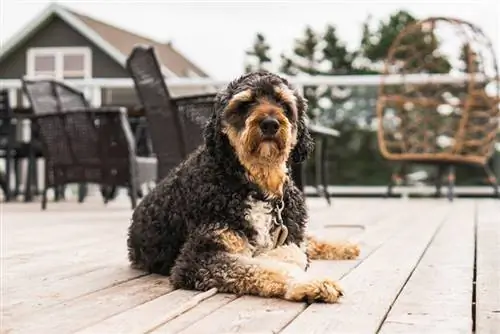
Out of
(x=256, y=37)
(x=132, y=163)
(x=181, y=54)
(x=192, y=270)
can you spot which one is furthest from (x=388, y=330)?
(x=181, y=54)

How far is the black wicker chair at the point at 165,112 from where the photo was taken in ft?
18.5

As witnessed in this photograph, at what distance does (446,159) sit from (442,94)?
117cm

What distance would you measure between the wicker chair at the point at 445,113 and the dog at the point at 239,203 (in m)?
5.68

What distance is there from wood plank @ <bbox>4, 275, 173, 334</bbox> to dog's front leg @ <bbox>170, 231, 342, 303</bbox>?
0.38 feet

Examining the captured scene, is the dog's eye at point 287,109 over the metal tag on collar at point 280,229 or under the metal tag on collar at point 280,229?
over

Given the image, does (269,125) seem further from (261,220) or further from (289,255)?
(289,255)

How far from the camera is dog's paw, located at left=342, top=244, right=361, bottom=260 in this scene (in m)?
3.69

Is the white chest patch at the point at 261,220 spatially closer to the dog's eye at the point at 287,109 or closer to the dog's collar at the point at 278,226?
the dog's collar at the point at 278,226

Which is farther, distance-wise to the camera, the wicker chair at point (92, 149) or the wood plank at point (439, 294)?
the wicker chair at point (92, 149)

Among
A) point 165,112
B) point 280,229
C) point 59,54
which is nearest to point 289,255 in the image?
point 280,229

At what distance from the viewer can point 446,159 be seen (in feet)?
27.8

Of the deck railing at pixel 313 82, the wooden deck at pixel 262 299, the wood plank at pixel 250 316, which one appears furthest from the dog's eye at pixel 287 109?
the deck railing at pixel 313 82

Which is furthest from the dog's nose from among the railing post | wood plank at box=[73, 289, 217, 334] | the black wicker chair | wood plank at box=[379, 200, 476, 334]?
the railing post

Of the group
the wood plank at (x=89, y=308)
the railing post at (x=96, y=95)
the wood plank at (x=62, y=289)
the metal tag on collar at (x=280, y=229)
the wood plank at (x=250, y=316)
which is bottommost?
the wood plank at (x=62, y=289)
